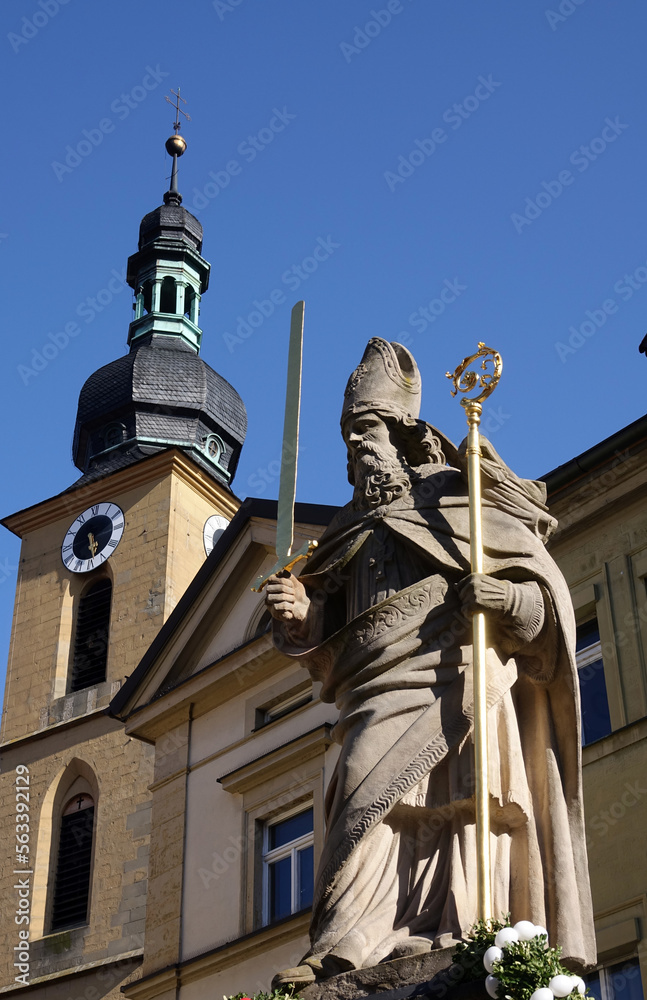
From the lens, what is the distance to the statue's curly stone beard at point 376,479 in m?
6.94

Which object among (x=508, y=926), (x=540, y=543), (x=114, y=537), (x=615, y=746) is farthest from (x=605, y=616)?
(x=114, y=537)

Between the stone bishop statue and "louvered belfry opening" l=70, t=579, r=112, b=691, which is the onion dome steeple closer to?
"louvered belfry opening" l=70, t=579, r=112, b=691

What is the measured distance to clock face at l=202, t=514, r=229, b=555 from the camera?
3962cm

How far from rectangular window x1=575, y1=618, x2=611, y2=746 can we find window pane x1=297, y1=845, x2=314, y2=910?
12.5 feet

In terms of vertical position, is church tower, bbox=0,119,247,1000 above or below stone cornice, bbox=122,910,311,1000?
above

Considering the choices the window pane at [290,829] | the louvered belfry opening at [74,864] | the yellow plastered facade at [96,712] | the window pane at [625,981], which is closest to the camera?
the window pane at [625,981]

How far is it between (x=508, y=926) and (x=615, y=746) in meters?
9.94

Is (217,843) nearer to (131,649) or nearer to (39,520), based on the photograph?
(131,649)

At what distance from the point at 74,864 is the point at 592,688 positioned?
2039 cm

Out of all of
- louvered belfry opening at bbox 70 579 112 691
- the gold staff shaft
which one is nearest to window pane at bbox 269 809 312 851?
the gold staff shaft

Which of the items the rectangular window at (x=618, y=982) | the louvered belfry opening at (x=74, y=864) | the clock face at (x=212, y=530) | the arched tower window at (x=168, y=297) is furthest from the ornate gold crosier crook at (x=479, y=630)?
the arched tower window at (x=168, y=297)

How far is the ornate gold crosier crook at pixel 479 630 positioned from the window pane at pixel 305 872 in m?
12.0

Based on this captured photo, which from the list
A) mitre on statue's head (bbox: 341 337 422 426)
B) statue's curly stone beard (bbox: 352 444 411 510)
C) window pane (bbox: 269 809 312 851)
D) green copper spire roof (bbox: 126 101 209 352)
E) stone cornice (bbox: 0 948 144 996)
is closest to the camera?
statue's curly stone beard (bbox: 352 444 411 510)

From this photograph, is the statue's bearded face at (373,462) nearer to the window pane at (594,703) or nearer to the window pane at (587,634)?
the window pane at (594,703)
